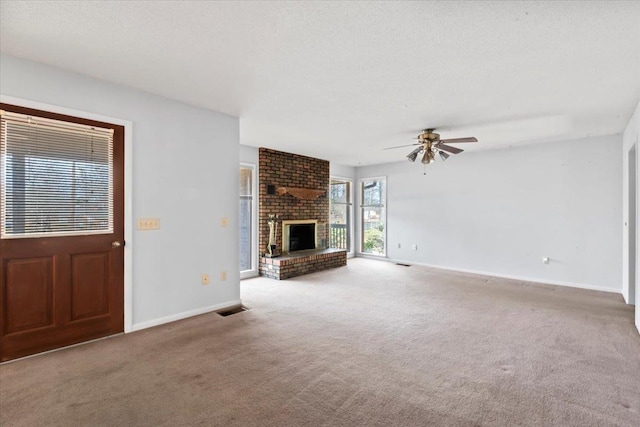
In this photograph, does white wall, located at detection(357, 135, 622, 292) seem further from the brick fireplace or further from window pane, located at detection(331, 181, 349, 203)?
the brick fireplace

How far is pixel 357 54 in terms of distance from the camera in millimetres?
2398

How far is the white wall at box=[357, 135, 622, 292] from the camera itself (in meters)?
4.88

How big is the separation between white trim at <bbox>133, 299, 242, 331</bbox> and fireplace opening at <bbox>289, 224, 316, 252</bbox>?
2507mm

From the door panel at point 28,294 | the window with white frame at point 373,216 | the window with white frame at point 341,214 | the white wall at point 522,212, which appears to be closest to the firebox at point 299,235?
the window with white frame at point 341,214

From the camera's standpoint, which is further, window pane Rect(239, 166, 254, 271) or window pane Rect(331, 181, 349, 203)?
window pane Rect(331, 181, 349, 203)

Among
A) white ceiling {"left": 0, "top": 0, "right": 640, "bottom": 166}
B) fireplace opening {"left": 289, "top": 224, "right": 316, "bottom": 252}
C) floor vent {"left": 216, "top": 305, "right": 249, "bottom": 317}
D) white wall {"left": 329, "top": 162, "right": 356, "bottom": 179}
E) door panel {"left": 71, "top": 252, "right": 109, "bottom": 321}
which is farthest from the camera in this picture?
white wall {"left": 329, "top": 162, "right": 356, "bottom": 179}

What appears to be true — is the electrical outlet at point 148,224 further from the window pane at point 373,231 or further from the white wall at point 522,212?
the window pane at point 373,231

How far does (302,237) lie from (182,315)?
3431 millimetres

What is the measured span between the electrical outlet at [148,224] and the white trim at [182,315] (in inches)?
38.6

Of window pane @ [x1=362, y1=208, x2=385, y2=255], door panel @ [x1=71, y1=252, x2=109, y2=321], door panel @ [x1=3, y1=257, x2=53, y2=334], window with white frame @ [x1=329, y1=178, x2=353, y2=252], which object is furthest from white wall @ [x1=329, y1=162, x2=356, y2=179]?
door panel @ [x1=3, y1=257, x2=53, y2=334]

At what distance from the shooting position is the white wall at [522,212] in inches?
192

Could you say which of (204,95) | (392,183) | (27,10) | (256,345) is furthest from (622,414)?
(392,183)

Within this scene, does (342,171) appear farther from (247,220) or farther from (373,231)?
(247,220)

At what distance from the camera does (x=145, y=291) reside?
3.27 m
